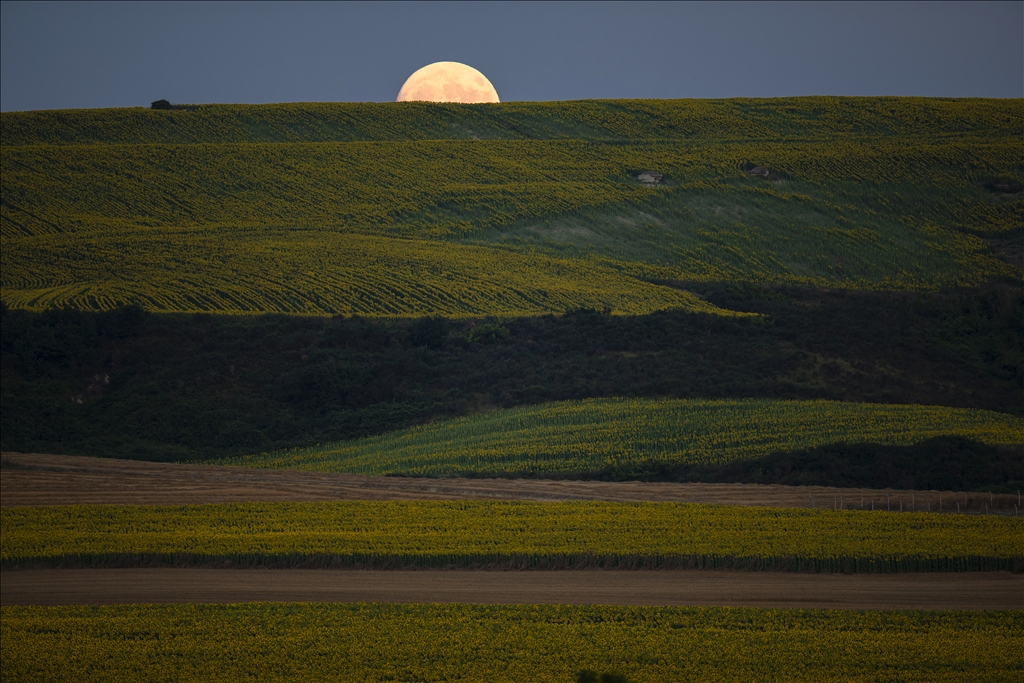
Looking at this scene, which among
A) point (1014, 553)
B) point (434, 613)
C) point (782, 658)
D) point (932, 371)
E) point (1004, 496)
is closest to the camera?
point (782, 658)

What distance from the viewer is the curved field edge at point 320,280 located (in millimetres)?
50312

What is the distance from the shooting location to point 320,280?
2108 inches

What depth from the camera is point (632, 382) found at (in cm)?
4116

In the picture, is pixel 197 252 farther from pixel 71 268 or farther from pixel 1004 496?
pixel 1004 496

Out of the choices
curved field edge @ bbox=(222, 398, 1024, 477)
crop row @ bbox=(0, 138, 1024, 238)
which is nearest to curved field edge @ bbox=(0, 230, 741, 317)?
crop row @ bbox=(0, 138, 1024, 238)

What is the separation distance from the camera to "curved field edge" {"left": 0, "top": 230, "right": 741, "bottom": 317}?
50.3 meters

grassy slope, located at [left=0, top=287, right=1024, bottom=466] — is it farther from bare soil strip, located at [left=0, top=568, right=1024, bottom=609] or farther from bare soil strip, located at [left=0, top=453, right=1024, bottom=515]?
bare soil strip, located at [left=0, top=568, right=1024, bottom=609]

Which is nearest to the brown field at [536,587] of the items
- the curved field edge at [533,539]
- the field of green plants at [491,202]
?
the curved field edge at [533,539]

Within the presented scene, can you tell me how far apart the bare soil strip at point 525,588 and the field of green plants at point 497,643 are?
0.93 meters

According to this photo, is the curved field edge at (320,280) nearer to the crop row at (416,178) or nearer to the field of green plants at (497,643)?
the crop row at (416,178)

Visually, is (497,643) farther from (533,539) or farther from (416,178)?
(416,178)

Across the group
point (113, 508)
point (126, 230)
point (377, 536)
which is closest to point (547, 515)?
point (377, 536)

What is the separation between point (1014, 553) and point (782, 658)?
323 inches

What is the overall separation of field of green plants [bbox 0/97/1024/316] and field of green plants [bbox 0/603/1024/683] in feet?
106
